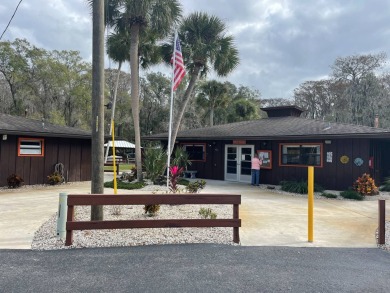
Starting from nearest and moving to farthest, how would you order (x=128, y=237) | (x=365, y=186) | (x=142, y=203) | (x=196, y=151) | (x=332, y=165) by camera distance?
1. (x=142, y=203)
2. (x=128, y=237)
3. (x=365, y=186)
4. (x=332, y=165)
5. (x=196, y=151)

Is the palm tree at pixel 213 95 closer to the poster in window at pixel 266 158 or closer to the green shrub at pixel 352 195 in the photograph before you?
the poster in window at pixel 266 158

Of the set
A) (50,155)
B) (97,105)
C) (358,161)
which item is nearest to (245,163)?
(358,161)

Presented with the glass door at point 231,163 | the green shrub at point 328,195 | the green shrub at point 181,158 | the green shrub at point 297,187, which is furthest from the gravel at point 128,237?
the glass door at point 231,163

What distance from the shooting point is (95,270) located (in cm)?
389

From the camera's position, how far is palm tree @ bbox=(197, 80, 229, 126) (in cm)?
2780

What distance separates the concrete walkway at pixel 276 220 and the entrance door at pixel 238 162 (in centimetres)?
421

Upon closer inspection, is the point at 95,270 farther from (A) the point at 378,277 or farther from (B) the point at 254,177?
(B) the point at 254,177

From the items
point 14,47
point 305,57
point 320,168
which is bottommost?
point 320,168

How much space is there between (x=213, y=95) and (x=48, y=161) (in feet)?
57.4

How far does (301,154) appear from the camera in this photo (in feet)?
43.9

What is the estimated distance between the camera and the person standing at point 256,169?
1367 cm

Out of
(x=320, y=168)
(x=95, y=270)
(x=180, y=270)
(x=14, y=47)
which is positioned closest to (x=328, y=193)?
(x=320, y=168)

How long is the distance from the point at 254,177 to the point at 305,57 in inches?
456

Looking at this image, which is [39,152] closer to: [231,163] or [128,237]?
[231,163]
